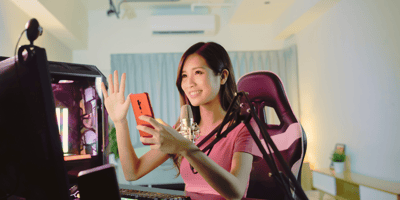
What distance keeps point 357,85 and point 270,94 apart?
211 centimetres

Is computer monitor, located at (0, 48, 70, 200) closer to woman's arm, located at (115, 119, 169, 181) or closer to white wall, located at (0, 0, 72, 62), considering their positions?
woman's arm, located at (115, 119, 169, 181)

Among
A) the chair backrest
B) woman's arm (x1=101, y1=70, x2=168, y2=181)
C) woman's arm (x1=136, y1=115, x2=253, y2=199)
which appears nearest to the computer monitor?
woman's arm (x1=136, y1=115, x2=253, y2=199)

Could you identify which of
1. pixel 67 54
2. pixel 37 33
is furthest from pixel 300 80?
pixel 37 33

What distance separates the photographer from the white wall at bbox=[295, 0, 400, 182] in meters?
2.52

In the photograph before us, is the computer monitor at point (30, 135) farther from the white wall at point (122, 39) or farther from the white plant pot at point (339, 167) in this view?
the white wall at point (122, 39)

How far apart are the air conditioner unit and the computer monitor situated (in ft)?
12.9

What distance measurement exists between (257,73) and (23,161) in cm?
117

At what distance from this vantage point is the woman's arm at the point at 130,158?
94 centimetres

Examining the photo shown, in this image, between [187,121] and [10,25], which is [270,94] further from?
[10,25]

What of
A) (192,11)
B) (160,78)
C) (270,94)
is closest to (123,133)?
(270,94)

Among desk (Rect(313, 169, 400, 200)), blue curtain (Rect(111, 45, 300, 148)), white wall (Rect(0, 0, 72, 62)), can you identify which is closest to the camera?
desk (Rect(313, 169, 400, 200))

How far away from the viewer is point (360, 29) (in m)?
2.88

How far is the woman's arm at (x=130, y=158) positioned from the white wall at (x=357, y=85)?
234 cm

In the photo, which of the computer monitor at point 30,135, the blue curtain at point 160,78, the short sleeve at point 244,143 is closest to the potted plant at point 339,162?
the blue curtain at point 160,78
